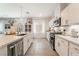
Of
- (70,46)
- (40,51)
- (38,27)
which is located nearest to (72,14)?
(70,46)

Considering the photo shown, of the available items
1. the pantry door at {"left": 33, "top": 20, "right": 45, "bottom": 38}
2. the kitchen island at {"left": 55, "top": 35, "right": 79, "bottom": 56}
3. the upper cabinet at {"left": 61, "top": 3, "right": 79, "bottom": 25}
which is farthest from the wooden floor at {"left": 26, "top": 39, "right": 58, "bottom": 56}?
the upper cabinet at {"left": 61, "top": 3, "right": 79, "bottom": 25}

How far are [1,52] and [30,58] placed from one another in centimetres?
68

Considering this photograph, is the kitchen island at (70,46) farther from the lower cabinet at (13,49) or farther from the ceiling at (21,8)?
the lower cabinet at (13,49)

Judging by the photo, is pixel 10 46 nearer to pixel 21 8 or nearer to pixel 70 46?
pixel 70 46

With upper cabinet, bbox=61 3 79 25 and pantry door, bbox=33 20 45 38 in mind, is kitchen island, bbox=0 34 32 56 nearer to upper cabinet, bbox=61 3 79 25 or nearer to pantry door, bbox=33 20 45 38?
upper cabinet, bbox=61 3 79 25

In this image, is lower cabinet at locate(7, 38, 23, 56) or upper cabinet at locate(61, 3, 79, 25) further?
upper cabinet at locate(61, 3, 79, 25)

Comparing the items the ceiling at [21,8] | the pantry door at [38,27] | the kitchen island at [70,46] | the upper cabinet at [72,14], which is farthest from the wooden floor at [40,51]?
the ceiling at [21,8]

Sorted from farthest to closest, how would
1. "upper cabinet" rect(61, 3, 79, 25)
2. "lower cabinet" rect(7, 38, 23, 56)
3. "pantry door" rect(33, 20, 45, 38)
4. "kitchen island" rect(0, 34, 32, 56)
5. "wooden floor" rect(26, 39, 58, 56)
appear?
1. "pantry door" rect(33, 20, 45, 38)
2. "wooden floor" rect(26, 39, 58, 56)
3. "upper cabinet" rect(61, 3, 79, 25)
4. "lower cabinet" rect(7, 38, 23, 56)
5. "kitchen island" rect(0, 34, 32, 56)

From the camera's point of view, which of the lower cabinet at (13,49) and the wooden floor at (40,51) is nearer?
the lower cabinet at (13,49)

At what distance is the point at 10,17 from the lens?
10.3 ft

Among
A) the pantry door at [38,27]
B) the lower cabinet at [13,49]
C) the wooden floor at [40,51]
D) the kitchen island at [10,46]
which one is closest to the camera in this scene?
the kitchen island at [10,46]

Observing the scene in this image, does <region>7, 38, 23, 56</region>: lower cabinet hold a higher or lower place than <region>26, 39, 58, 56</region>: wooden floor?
higher

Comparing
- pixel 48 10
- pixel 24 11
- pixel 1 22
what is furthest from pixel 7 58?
pixel 48 10

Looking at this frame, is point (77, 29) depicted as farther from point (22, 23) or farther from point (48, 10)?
point (48, 10)
